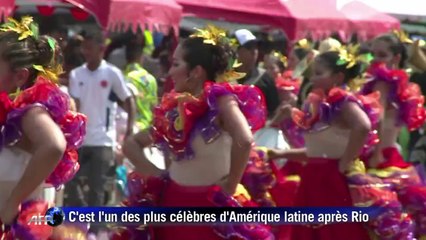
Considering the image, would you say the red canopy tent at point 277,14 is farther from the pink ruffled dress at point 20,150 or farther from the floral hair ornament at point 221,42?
the pink ruffled dress at point 20,150

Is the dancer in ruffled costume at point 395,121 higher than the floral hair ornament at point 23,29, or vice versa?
the floral hair ornament at point 23,29

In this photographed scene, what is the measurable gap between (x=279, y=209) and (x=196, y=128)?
86 cm

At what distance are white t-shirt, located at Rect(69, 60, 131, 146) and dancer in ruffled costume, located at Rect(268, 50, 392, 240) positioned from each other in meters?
2.96

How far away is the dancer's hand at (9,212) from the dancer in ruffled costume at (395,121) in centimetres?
375

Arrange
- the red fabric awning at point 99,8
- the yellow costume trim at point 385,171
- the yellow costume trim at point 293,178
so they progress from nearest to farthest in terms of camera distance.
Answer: the yellow costume trim at point 385,171 → the yellow costume trim at point 293,178 → the red fabric awning at point 99,8

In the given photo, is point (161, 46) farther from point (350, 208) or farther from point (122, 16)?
point (350, 208)

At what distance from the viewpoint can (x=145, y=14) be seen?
412 inches

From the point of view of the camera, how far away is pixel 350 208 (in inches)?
283

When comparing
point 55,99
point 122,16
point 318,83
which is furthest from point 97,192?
point 55,99

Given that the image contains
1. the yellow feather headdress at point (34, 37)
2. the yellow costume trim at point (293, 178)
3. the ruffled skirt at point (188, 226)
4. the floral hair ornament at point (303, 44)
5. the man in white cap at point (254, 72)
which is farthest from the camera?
the floral hair ornament at point (303, 44)

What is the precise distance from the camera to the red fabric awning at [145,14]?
10180mm

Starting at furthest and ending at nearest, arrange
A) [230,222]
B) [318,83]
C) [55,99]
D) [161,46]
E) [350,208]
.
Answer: [161,46]
[318,83]
[350,208]
[230,222]
[55,99]

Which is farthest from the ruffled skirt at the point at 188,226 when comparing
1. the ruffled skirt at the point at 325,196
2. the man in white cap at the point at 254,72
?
the man in white cap at the point at 254,72

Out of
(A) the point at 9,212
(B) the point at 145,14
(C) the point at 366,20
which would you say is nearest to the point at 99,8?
(B) the point at 145,14
